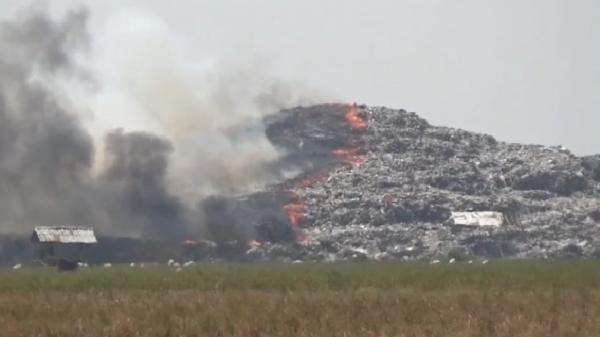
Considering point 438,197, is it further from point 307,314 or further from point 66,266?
point 307,314

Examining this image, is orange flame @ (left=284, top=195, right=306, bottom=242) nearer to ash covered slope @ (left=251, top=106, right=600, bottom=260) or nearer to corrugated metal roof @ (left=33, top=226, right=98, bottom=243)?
ash covered slope @ (left=251, top=106, right=600, bottom=260)

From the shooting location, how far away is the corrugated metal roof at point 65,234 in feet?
414

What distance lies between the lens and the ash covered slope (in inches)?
5694

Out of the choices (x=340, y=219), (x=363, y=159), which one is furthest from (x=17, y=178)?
(x=363, y=159)

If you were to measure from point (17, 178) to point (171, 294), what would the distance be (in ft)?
313

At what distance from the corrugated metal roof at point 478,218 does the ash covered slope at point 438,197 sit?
1.16 m

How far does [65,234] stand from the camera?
422 ft

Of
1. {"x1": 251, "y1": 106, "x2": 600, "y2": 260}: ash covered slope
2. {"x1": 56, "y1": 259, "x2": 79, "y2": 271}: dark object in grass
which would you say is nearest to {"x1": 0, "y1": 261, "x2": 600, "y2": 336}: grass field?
{"x1": 56, "y1": 259, "x2": 79, "y2": 271}: dark object in grass

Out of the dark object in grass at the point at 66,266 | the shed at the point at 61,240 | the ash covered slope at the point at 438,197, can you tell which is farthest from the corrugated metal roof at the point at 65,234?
the ash covered slope at the point at 438,197

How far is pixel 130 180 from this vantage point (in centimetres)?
14788

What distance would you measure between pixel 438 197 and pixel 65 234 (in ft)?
179

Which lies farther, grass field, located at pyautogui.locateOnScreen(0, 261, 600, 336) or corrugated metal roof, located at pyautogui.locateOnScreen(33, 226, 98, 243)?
corrugated metal roof, located at pyautogui.locateOnScreen(33, 226, 98, 243)

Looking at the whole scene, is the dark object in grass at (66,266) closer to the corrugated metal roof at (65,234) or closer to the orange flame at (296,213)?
the corrugated metal roof at (65,234)

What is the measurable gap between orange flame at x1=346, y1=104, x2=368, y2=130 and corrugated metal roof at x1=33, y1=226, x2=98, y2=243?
64.8 metres
